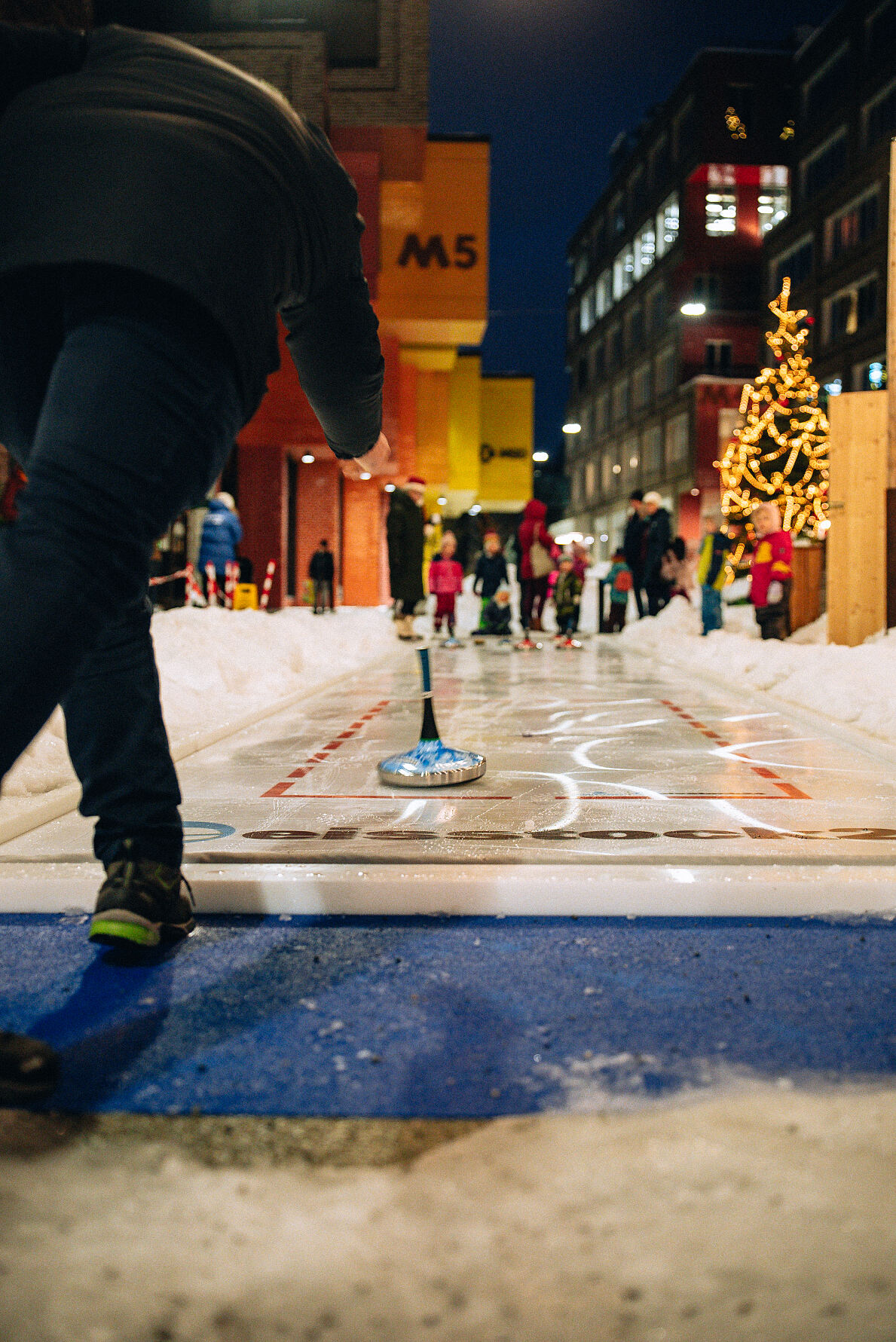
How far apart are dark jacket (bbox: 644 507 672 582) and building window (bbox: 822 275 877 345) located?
56.7ft

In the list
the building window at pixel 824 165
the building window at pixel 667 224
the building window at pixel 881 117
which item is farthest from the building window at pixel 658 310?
the building window at pixel 881 117

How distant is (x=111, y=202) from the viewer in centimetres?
160

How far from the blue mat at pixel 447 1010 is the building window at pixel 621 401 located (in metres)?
53.8

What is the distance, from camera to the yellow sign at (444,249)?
76.8 ft

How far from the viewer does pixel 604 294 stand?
191 ft

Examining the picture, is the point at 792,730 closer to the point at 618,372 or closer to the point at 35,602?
the point at 35,602

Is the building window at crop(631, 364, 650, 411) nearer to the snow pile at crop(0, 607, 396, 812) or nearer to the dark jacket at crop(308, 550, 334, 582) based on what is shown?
the dark jacket at crop(308, 550, 334, 582)

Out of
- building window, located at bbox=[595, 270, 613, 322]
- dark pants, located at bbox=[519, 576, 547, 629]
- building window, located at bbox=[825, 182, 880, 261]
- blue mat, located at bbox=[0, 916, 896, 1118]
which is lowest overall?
blue mat, located at bbox=[0, 916, 896, 1118]

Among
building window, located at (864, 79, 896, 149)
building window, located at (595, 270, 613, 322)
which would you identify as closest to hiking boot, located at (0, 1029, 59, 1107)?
building window, located at (864, 79, 896, 149)

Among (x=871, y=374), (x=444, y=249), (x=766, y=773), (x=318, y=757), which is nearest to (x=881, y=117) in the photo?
(x=871, y=374)

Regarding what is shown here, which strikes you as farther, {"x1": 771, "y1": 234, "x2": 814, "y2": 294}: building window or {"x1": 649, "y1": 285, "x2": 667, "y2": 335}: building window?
{"x1": 649, "y1": 285, "x2": 667, "y2": 335}: building window

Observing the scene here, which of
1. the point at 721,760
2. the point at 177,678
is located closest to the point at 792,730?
the point at 721,760

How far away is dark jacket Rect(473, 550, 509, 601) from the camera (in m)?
17.1

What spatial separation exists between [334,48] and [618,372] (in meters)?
35.6
